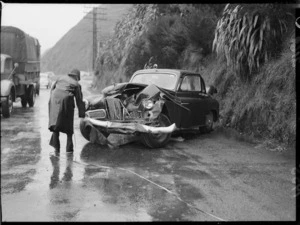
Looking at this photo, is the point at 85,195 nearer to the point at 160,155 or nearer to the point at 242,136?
the point at 160,155

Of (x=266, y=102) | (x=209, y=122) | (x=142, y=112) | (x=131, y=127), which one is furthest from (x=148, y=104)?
(x=266, y=102)

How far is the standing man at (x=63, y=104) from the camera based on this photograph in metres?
6.33

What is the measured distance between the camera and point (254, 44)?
841cm

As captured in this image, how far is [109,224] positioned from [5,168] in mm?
2674

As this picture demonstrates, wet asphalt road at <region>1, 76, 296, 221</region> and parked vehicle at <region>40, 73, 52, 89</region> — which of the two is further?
parked vehicle at <region>40, 73, 52, 89</region>

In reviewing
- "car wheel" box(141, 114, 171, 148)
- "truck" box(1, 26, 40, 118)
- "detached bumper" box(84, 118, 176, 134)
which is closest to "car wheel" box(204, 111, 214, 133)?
"car wheel" box(141, 114, 171, 148)

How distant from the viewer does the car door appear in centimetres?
814

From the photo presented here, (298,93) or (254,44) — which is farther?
(254,44)

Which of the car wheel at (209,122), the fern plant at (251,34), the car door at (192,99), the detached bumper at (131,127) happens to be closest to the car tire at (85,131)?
the detached bumper at (131,127)

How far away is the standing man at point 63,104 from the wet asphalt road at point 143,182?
420mm

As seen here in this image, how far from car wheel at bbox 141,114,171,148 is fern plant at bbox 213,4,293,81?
2690 mm

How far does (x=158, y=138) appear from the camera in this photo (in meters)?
7.27

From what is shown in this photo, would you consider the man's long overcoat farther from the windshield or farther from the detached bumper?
the windshield

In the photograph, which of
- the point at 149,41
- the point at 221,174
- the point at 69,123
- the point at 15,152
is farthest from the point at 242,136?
the point at 149,41
